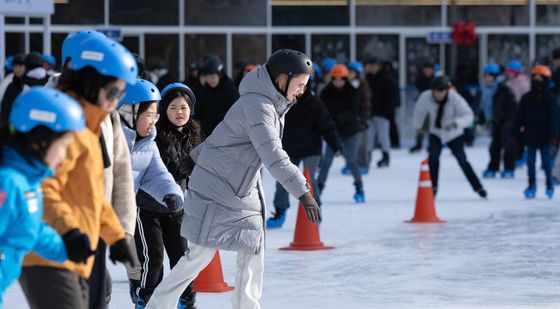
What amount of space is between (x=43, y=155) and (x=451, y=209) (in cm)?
1039

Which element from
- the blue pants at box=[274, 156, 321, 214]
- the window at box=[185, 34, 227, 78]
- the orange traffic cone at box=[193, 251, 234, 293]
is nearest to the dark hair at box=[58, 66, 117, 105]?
the orange traffic cone at box=[193, 251, 234, 293]

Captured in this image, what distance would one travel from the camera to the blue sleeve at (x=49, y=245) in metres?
4.31

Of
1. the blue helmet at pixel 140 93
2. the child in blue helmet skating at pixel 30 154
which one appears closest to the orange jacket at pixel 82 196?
the child in blue helmet skating at pixel 30 154

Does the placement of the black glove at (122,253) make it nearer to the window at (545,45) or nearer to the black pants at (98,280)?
the black pants at (98,280)

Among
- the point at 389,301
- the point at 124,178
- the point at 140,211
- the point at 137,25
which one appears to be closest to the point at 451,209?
the point at 389,301

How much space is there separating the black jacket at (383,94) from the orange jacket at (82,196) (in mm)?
16507

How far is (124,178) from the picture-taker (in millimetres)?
5379

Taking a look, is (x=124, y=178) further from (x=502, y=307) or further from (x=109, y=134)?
(x=502, y=307)

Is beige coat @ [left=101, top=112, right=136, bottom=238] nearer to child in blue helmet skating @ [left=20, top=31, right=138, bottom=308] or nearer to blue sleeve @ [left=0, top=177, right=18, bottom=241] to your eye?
child in blue helmet skating @ [left=20, top=31, right=138, bottom=308]

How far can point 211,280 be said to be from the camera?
839 cm

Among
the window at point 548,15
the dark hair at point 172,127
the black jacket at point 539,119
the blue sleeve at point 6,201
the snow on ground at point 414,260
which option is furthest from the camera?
the window at point 548,15

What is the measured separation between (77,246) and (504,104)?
14914 millimetres

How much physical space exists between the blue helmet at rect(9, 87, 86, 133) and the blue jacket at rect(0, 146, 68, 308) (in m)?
0.11

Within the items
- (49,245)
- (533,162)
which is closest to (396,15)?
(533,162)
